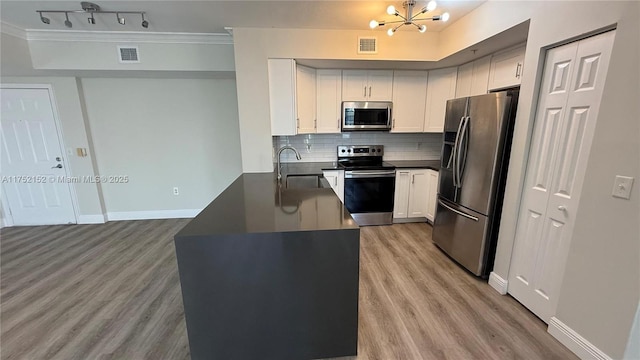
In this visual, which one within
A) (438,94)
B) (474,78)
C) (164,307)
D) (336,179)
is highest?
(474,78)

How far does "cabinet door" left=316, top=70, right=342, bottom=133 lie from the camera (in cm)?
351

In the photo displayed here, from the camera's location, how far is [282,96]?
306 cm

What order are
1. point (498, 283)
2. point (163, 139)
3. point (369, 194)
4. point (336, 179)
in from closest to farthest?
point (498, 283) < point (336, 179) < point (369, 194) < point (163, 139)

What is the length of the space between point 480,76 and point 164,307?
4.02m

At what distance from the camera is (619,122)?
1.40 m

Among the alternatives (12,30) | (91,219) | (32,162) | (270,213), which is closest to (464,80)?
(270,213)

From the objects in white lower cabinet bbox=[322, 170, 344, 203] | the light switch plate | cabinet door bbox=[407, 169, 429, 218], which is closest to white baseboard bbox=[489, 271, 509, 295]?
the light switch plate

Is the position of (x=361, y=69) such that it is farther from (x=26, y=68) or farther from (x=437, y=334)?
(x=26, y=68)

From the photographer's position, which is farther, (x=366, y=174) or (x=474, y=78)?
(x=366, y=174)

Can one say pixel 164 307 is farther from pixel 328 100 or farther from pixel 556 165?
pixel 556 165

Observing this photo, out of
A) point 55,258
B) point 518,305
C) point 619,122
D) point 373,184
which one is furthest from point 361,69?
point 55,258

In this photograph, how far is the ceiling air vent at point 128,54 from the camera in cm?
305

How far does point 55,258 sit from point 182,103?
248 cm

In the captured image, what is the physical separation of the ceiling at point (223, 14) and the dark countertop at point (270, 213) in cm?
171
